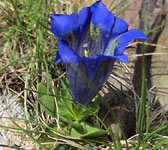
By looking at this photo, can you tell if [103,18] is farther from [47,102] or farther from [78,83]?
[47,102]

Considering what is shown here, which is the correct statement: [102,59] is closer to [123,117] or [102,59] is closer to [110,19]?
[110,19]

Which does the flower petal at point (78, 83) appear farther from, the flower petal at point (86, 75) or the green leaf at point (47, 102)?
the green leaf at point (47, 102)

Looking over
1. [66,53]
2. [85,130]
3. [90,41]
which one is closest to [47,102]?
[85,130]

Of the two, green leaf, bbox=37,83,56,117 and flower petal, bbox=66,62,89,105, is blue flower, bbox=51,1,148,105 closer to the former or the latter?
flower petal, bbox=66,62,89,105

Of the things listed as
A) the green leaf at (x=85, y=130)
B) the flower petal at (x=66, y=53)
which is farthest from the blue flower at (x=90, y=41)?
the green leaf at (x=85, y=130)

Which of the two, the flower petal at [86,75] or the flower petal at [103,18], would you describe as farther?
the flower petal at [103,18]

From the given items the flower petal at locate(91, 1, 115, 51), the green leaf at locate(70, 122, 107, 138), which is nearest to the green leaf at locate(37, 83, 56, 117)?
the green leaf at locate(70, 122, 107, 138)

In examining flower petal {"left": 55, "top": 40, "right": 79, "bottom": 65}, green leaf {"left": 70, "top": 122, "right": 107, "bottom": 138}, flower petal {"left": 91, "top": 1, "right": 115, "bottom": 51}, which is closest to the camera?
flower petal {"left": 55, "top": 40, "right": 79, "bottom": 65}

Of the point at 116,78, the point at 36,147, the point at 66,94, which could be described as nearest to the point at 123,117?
the point at 116,78
